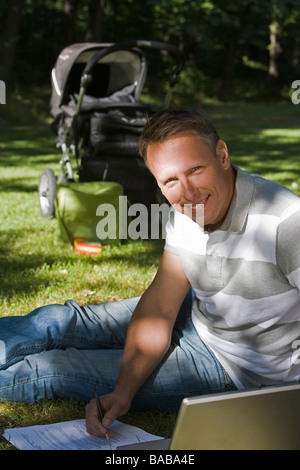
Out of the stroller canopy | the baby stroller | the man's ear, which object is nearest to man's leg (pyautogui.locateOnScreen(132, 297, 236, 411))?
the man's ear

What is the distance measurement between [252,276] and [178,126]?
496 mm

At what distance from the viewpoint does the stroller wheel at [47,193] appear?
5328 millimetres

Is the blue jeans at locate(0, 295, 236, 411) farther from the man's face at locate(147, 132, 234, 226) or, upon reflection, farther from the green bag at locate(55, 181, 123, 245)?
the green bag at locate(55, 181, 123, 245)

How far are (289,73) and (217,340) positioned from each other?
2530 cm

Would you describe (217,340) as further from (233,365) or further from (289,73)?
(289,73)

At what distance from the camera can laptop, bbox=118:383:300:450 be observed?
4.39 ft

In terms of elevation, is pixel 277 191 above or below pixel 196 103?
above

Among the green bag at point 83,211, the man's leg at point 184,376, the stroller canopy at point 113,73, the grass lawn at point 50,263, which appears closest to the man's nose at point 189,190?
the man's leg at point 184,376

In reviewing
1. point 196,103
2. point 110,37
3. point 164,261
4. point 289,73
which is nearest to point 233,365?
point 164,261

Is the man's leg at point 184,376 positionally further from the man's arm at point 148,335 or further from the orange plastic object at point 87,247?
the orange plastic object at point 87,247

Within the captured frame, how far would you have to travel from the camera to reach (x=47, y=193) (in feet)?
18.0

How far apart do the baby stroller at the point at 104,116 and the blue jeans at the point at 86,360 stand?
2.71 meters
